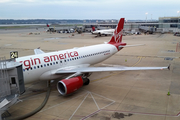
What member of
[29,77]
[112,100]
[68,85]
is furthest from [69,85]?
[112,100]

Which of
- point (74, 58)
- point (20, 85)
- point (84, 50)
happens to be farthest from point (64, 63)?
point (20, 85)

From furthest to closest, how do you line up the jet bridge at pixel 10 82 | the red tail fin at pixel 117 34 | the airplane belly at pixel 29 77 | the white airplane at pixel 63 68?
the red tail fin at pixel 117 34 < the white airplane at pixel 63 68 < the airplane belly at pixel 29 77 < the jet bridge at pixel 10 82

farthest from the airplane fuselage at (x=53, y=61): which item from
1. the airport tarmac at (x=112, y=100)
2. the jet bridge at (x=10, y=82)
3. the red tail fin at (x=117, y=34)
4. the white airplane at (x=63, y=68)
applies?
the red tail fin at (x=117, y=34)

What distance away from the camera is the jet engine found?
15789 mm

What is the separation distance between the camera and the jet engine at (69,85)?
15.8m

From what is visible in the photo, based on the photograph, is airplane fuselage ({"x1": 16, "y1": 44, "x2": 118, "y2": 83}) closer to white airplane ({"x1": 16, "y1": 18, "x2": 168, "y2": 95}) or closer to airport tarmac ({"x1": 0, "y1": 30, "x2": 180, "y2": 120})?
white airplane ({"x1": 16, "y1": 18, "x2": 168, "y2": 95})

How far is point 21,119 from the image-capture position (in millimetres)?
12641

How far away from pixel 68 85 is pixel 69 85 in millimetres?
109

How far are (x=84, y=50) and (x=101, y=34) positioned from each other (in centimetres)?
6252

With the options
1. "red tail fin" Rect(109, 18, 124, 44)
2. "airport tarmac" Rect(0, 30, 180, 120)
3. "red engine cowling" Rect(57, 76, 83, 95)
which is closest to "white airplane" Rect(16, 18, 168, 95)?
"red engine cowling" Rect(57, 76, 83, 95)

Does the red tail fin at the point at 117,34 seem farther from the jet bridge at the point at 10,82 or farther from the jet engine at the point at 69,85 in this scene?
the jet bridge at the point at 10,82

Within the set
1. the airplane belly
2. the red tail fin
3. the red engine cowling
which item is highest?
the red tail fin

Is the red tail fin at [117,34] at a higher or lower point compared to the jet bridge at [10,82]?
higher

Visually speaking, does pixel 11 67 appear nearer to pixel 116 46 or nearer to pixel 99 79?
pixel 99 79
